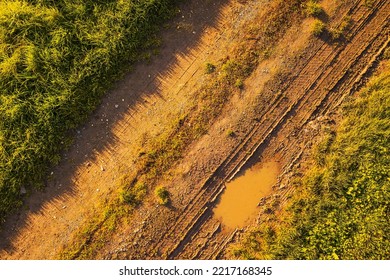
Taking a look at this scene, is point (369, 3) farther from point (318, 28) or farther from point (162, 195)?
point (162, 195)

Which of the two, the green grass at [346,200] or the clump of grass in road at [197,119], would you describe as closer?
the green grass at [346,200]

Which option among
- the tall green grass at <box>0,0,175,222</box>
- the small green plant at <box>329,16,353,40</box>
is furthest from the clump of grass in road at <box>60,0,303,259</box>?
the tall green grass at <box>0,0,175,222</box>

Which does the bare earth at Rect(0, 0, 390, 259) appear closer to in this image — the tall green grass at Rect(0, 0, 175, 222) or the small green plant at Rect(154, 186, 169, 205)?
the small green plant at Rect(154, 186, 169, 205)

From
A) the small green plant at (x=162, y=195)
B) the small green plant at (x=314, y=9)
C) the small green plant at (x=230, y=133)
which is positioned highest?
the small green plant at (x=314, y=9)

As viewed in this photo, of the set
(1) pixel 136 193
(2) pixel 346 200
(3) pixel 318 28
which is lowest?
(1) pixel 136 193

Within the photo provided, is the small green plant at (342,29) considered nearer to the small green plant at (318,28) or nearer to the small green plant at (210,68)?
the small green plant at (318,28)

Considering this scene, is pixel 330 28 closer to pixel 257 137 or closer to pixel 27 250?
pixel 257 137

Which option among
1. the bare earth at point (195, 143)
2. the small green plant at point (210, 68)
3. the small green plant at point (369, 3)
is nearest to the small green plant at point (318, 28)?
the bare earth at point (195, 143)

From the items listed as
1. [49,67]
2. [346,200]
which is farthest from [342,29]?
[49,67]
